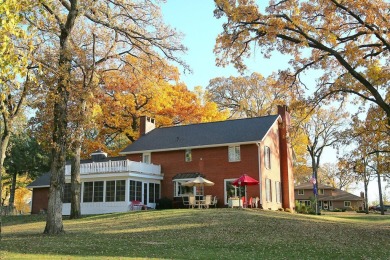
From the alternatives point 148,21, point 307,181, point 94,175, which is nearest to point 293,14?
point 148,21

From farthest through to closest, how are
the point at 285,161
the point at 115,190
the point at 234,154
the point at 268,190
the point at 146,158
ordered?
the point at 285,161
the point at 146,158
the point at 268,190
the point at 234,154
the point at 115,190

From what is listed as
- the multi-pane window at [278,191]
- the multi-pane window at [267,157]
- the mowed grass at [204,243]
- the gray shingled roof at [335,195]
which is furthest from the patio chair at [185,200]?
the gray shingled roof at [335,195]

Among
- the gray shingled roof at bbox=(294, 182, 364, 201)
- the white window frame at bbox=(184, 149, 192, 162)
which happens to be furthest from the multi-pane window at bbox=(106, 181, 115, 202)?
the gray shingled roof at bbox=(294, 182, 364, 201)

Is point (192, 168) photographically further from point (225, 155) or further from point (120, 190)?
point (120, 190)

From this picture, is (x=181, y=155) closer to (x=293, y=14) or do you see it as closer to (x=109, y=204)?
(x=109, y=204)

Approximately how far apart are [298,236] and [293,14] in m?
8.26

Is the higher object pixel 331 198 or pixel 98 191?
pixel 98 191

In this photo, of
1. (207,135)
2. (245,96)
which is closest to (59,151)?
(207,135)

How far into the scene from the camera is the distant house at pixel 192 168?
30656mm

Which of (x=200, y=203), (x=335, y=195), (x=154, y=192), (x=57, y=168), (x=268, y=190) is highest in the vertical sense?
(x=57, y=168)

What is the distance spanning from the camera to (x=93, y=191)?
32.0 meters

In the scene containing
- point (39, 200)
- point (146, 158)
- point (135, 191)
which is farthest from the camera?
point (39, 200)

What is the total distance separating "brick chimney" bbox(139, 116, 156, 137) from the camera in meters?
37.3

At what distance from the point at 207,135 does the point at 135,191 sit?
7.19m
